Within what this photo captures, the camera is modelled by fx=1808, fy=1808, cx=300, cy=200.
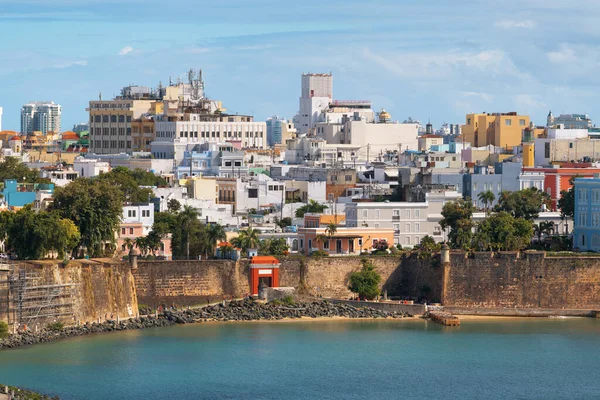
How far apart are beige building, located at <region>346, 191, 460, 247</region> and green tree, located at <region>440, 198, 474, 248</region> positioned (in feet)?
3.16

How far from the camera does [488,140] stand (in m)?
121

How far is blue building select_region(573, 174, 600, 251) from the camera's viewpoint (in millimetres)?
70125

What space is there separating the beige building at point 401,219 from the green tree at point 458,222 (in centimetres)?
96

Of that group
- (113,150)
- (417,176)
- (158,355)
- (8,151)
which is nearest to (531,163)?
(417,176)

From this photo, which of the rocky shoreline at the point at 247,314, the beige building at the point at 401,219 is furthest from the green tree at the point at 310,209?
the rocky shoreline at the point at 247,314

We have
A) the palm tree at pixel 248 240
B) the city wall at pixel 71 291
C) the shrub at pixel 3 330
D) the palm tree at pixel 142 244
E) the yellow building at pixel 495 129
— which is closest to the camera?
the shrub at pixel 3 330

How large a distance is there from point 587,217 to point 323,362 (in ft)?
65.9

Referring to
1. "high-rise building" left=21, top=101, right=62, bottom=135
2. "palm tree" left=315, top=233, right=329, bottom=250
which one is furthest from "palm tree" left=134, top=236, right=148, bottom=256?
"high-rise building" left=21, top=101, right=62, bottom=135

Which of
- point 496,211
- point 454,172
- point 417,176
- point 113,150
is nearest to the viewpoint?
point 496,211

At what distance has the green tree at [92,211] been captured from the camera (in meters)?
62.5

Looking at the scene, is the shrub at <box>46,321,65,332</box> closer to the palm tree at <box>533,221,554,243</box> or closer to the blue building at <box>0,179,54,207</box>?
the blue building at <box>0,179,54,207</box>

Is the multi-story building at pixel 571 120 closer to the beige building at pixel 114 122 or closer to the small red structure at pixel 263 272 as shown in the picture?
the beige building at pixel 114 122

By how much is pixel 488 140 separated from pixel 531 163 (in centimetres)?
2421

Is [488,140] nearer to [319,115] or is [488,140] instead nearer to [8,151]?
[319,115]
